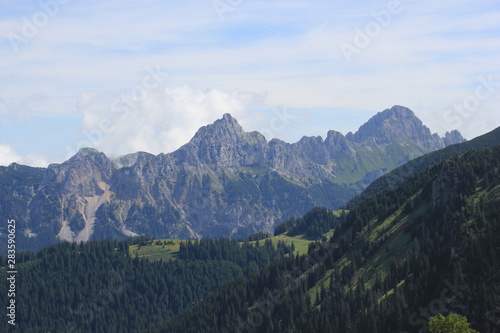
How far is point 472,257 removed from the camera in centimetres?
14038

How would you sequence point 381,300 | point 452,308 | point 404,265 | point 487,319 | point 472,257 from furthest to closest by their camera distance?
point 404,265 → point 381,300 → point 472,257 → point 452,308 → point 487,319

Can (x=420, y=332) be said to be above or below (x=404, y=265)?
below

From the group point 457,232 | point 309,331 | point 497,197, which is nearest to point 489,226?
point 457,232

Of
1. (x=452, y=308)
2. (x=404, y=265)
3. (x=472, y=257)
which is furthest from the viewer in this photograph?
(x=404, y=265)

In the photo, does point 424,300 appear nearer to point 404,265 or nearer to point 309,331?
point 404,265

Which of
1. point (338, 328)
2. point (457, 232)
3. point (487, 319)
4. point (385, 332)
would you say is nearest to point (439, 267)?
point (457, 232)

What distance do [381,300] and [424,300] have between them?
33.4m

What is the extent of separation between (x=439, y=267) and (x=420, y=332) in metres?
26.5

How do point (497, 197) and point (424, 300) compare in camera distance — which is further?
point (497, 197)

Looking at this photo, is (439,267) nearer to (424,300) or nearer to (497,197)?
(424,300)

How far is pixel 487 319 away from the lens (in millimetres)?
123188

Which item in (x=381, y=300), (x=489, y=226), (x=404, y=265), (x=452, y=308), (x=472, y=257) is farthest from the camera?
(x=404, y=265)

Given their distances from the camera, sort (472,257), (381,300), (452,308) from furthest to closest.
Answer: (381,300), (472,257), (452,308)

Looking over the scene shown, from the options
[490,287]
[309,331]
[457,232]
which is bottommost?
[309,331]
